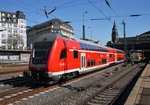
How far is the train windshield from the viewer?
17.2m

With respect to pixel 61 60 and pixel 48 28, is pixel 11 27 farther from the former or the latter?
pixel 61 60

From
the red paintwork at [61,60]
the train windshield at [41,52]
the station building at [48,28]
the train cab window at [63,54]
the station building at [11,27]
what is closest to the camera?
the red paintwork at [61,60]

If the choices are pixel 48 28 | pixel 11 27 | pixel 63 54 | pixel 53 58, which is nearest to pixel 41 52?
pixel 53 58

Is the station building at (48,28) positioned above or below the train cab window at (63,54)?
above

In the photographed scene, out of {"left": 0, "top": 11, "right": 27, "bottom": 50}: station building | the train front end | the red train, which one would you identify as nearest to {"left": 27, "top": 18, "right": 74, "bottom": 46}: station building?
{"left": 0, "top": 11, "right": 27, "bottom": 50}: station building

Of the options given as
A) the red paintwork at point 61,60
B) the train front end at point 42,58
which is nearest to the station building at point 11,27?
the red paintwork at point 61,60

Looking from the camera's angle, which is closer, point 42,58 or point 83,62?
point 42,58

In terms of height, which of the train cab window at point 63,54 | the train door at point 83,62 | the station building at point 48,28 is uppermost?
the station building at point 48,28

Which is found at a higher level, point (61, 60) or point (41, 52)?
point (41, 52)

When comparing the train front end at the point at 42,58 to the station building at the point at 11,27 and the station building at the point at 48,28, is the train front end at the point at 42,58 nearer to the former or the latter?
the station building at the point at 48,28

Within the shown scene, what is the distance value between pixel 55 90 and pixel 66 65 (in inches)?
123

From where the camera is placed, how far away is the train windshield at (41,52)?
1725cm

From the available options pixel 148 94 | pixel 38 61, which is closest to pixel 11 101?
pixel 38 61

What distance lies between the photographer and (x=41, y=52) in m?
17.6
